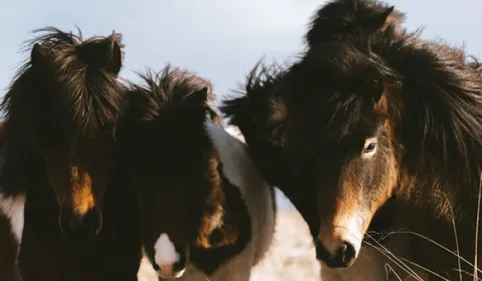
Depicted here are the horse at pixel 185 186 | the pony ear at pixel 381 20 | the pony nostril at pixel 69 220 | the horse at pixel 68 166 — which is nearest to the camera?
the pony nostril at pixel 69 220

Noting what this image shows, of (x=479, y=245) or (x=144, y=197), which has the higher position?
(x=479, y=245)

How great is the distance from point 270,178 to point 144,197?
3.98 ft

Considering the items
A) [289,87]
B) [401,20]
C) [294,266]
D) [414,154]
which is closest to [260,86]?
[401,20]

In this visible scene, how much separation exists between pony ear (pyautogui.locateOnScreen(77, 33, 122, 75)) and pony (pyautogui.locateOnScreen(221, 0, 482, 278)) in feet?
4.28

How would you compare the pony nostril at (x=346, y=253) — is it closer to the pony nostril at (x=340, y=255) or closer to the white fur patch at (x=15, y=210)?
the pony nostril at (x=340, y=255)

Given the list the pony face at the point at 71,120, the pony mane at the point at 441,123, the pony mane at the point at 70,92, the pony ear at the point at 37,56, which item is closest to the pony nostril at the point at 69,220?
the pony face at the point at 71,120

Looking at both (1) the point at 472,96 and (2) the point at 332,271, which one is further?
(2) the point at 332,271

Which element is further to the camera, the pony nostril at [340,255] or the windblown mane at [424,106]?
the windblown mane at [424,106]

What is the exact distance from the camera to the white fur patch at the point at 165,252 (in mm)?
5143

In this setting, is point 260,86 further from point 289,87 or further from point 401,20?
point 289,87

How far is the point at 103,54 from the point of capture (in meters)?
5.56

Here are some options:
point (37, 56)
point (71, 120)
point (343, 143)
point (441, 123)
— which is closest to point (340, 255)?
point (343, 143)

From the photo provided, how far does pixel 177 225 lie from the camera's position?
5285 mm

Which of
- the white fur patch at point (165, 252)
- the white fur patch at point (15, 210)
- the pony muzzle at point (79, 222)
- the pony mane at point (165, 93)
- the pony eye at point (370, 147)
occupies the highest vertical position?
the pony eye at point (370, 147)
